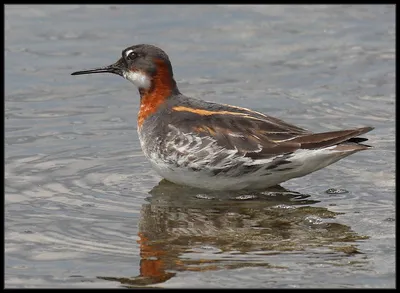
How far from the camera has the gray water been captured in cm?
1063

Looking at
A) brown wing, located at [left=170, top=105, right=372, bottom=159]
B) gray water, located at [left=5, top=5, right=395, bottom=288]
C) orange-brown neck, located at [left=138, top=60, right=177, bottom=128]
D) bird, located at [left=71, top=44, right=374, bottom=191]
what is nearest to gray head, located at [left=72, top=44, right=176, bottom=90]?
orange-brown neck, located at [left=138, top=60, right=177, bottom=128]

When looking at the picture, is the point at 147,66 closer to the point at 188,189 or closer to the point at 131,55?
the point at 131,55

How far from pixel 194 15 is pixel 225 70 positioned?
2.63 metres

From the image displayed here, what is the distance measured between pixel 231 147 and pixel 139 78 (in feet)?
6.08

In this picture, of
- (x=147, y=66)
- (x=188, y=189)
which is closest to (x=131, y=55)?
(x=147, y=66)

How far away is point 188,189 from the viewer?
13398mm

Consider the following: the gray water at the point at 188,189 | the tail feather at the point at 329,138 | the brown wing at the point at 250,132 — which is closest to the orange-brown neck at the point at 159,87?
the brown wing at the point at 250,132

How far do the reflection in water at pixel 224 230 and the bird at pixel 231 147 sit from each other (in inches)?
10.1

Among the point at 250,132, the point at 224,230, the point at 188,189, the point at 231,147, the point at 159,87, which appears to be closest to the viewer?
the point at 224,230

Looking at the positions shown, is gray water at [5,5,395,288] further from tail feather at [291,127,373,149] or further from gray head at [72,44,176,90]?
gray head at [72,44,176,90]

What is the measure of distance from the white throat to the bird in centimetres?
47

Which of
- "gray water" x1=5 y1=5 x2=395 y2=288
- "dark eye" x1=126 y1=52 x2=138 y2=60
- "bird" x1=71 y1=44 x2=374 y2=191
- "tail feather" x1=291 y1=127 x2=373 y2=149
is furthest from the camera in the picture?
"dark eye" x1=126 y1=52 x2=138 y2=60

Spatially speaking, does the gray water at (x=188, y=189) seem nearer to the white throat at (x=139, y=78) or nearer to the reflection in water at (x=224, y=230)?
the reflection in water at (x=224, y=230)

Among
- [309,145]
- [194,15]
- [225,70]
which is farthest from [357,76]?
[309,145]
